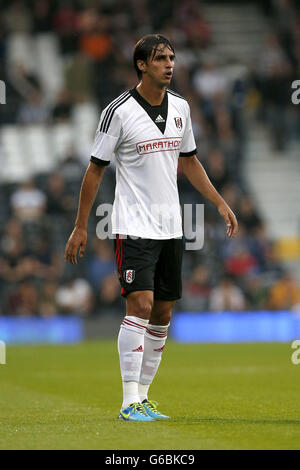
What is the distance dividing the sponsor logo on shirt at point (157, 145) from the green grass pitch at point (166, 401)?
1867 millimetres

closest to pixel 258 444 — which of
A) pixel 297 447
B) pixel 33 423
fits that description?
pixel 297 447

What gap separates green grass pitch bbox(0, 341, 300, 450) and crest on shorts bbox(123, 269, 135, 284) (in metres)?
0.95

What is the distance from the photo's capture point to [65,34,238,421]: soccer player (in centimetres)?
713

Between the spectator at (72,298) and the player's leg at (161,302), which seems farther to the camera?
the spectator at (72,298)

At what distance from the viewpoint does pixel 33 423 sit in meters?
7.15

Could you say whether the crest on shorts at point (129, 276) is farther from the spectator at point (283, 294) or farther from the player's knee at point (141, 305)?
the spectator at point (283, 294)

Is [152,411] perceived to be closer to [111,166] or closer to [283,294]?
[283,294]

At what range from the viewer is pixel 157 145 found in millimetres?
7371

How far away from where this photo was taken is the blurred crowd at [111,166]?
733 inches

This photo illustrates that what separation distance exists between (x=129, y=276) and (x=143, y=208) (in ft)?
1.67

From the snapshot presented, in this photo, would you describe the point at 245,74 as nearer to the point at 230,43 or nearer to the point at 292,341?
the point at 230,43

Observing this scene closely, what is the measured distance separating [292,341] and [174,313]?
7.12 ft

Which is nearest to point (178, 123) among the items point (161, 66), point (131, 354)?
point (161, 66)

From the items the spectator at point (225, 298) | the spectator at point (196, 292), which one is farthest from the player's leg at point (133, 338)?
the spectator at point (225, 298)
